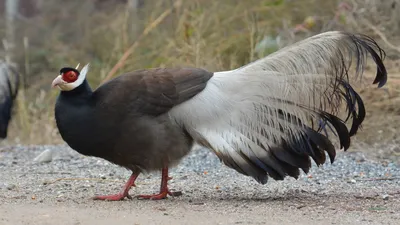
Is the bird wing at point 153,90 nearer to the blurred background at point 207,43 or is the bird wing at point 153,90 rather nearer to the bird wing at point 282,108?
the bird wing at point 282,108

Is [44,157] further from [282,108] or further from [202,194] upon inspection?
[282,108]

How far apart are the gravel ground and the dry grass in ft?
8.51

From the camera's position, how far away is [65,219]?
227 inches

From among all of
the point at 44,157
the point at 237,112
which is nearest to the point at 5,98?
the point at 44,157

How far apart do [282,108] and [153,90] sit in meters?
1.00

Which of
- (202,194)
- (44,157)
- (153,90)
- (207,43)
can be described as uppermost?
(153,90)

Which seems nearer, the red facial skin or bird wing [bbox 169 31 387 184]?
bird wing [bbox 169 31 387 184]

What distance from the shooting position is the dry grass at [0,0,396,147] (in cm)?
1239

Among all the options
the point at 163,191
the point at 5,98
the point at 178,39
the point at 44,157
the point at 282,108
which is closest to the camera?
the point at 282,108

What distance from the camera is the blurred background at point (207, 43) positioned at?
10.9 metres

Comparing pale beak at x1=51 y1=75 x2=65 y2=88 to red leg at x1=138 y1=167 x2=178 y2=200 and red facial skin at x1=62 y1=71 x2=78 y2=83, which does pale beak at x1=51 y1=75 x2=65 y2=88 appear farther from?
red leg at x1=138 y1=167 x2=178 y2=200

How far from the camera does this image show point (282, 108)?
666cm

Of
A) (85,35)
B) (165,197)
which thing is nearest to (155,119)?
(165,197)

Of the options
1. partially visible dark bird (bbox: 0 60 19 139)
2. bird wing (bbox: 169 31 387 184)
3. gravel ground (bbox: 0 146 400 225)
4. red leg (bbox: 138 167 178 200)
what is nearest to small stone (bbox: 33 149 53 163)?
gravel ground (bbox: 0 146 400 225)
